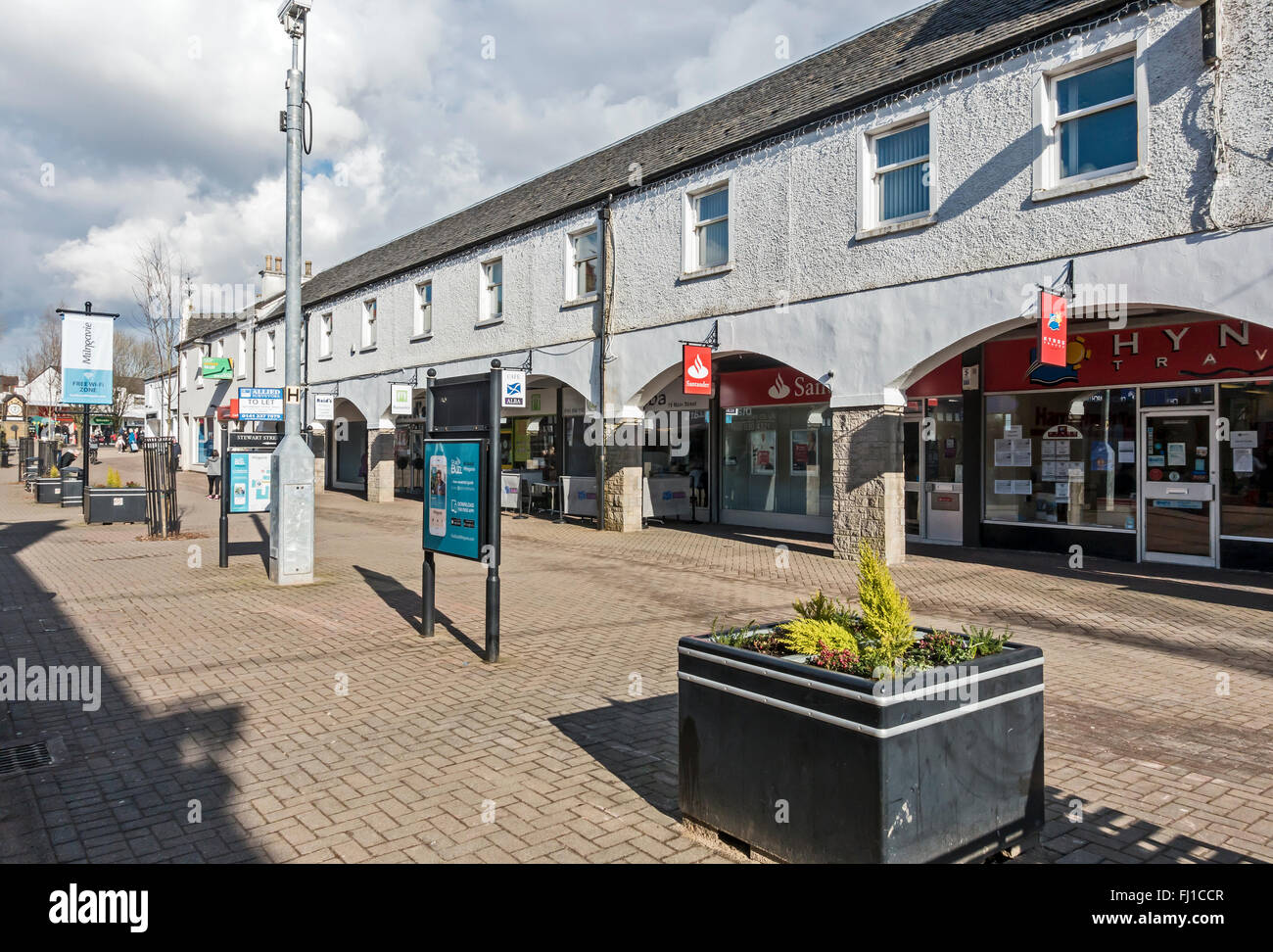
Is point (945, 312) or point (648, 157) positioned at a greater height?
point (648, 157)

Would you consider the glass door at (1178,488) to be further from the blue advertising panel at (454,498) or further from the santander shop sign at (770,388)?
the blue advertising panel at (454,498)

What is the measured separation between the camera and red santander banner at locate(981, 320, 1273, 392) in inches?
464

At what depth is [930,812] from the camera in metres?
3.21

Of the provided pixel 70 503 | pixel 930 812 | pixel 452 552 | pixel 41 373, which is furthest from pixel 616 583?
pixel 41 373

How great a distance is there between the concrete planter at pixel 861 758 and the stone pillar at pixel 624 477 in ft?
44.8

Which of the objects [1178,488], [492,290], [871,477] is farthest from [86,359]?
[1178,488]

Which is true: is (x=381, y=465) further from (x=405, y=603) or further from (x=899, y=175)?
Answer: (x=899, y=175)

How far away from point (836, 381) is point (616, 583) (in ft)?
15.9

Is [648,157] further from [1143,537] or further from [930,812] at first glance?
[930,812]

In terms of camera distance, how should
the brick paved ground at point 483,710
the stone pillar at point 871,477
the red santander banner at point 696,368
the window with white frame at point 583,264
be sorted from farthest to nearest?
the window with white frame at point 583,264, the red santander banner at point 696,368, the stone pillar at point 871,477, the brick paved ground at point 483,710

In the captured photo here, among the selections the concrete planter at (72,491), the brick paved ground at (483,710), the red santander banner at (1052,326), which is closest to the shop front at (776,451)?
the brick paved ground at (483,710)

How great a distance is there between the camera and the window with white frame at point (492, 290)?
2159 centimetres

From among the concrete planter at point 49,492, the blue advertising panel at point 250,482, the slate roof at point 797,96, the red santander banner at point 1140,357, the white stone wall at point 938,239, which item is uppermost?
the slate roof at point 797,96

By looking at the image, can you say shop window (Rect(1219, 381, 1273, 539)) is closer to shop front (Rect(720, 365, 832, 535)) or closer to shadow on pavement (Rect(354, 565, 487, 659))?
shop front (Rect(720, 365, 832, 535))
